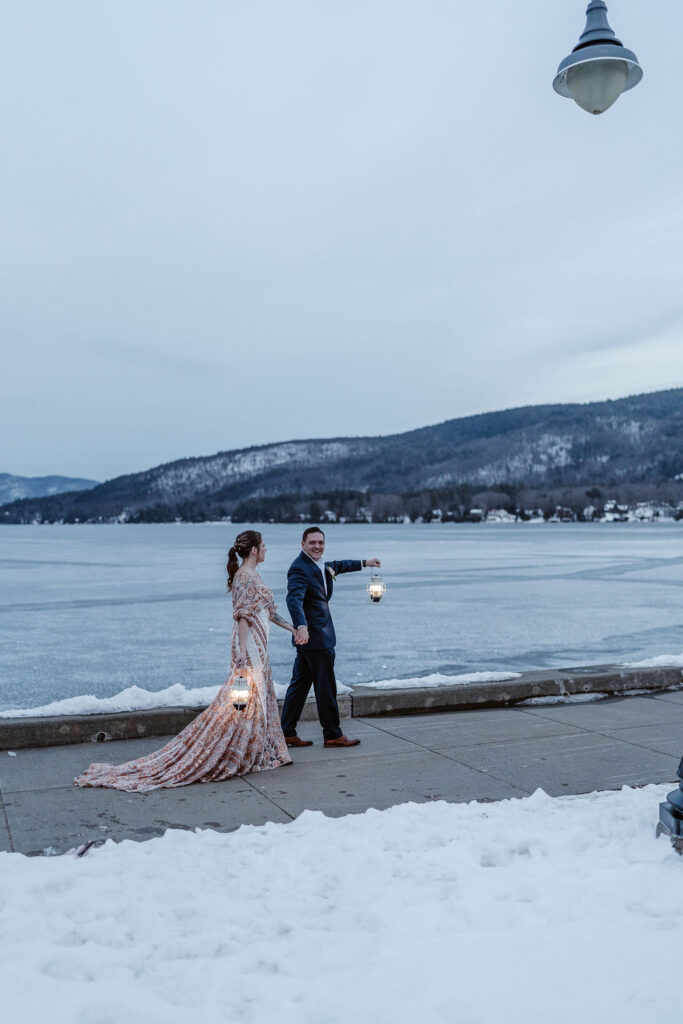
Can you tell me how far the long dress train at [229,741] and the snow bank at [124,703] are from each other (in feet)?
4.35

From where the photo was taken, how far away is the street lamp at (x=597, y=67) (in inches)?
227

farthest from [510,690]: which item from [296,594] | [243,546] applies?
[243,546]

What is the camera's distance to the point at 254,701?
709 cm

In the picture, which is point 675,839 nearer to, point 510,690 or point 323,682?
point 323,682

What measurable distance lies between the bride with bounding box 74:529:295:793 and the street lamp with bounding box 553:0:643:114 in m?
3.83

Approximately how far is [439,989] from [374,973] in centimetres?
27

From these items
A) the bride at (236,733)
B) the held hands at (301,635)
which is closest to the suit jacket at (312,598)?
the held hands at (301,635)

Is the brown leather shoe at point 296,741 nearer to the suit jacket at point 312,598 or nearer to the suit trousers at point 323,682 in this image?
the suit trousers at point 323,682

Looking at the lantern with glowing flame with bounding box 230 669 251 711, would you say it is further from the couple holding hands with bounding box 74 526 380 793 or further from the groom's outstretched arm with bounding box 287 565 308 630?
the groom's outstretched arm with bounding box 287 565 308 630

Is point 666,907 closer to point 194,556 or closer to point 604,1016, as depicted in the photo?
point 604,1016

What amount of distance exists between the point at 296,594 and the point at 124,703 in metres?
1.98

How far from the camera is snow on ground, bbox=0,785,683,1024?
3422mm

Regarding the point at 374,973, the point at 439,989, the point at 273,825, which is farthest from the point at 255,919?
the point at 273,825

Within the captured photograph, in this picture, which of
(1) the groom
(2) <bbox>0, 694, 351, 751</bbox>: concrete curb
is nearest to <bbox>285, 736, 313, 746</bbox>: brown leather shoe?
(1) the groom
